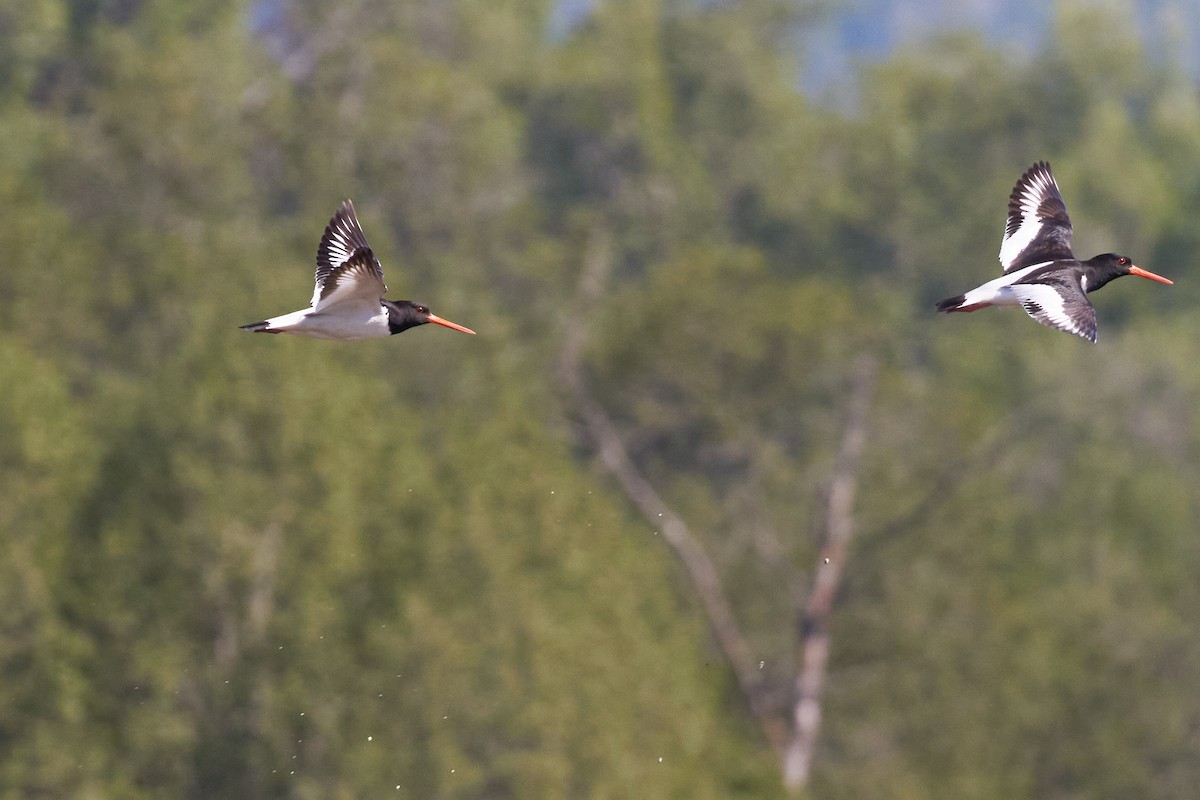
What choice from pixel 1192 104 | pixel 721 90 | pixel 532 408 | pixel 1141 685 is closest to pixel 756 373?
pixel 532 408

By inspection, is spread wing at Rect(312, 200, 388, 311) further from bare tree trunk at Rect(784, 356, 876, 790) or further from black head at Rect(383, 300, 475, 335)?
bare tree trunk at Rect(784, 356, 876, 790)

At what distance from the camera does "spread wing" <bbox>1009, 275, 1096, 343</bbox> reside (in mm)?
19391

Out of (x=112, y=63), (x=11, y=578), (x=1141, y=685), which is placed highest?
(x=112, y=63)

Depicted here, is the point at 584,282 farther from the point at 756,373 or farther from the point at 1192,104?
the point at 1192,104

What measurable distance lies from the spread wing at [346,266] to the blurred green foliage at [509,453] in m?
17.5

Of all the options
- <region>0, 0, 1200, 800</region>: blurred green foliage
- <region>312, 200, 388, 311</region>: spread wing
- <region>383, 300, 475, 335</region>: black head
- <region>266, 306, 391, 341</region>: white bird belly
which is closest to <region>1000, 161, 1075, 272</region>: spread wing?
<region>383, 300, 475, 335</region>: black head

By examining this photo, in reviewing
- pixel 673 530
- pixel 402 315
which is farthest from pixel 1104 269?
pixel 673 530

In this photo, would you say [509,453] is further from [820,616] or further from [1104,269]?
[1104,269]

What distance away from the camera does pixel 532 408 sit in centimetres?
5550

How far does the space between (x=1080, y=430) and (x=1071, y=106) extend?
34.3 meters

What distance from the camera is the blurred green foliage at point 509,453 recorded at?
38.7 m

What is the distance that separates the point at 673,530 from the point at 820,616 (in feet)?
14.9

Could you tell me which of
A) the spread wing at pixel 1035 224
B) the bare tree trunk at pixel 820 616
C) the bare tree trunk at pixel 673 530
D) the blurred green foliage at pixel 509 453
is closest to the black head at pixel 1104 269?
the spread wing at pixel 1035 224

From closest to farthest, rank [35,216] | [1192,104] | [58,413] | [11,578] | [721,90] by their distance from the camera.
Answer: [11,578] < [58,413] < [35,216] < [721,90] < [1192,104]
